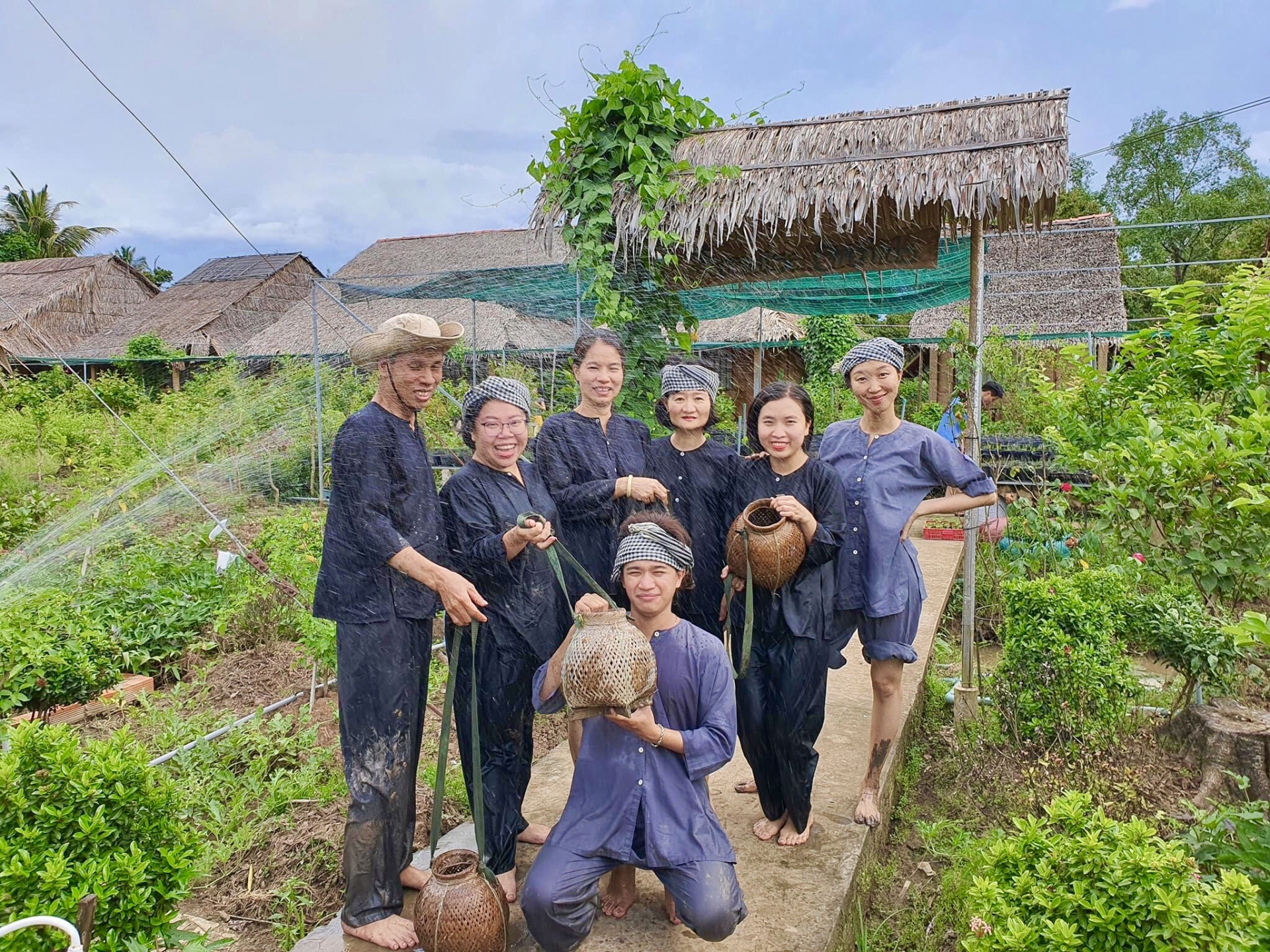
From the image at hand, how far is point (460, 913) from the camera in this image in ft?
7.91

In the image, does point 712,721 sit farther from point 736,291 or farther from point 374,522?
point 736,291

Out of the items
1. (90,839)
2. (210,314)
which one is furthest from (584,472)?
(210,314)

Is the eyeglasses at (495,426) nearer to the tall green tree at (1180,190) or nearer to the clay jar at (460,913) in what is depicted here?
the clay jar at (460,913)

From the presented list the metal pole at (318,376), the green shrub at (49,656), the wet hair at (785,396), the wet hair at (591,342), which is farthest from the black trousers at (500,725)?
the metal pole at (318,376)

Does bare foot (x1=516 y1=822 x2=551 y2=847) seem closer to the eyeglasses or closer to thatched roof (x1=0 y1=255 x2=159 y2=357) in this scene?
the eyeglasses

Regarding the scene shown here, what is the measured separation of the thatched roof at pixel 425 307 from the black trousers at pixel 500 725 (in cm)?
356

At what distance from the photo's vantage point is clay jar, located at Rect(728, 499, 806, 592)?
9.93 ft

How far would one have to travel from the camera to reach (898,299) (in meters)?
8.56

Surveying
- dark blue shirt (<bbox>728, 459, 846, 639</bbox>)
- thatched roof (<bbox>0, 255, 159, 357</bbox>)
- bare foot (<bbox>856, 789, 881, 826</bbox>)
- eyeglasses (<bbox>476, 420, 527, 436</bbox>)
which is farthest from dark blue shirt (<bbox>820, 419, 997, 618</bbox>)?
thatched roof (<bbox>0, 255, 159, 357</bbox>)

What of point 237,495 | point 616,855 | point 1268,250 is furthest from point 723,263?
point 1268,250

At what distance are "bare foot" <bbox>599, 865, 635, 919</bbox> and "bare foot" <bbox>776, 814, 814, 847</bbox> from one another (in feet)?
2.28

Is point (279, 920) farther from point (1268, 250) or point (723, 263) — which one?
point (1268, 250)

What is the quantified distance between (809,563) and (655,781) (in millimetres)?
1029

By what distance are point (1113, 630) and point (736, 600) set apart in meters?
1.97
